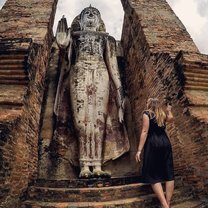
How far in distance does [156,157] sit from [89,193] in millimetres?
1086

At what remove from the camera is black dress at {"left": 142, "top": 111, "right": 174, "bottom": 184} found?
336 cm

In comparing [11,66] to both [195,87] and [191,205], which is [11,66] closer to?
[195,87]

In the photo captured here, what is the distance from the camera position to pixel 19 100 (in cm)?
399

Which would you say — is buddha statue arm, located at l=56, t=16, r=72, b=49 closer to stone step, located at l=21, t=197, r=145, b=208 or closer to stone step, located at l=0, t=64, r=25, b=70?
stone step, located at l=0, t=64, r=25, b=70

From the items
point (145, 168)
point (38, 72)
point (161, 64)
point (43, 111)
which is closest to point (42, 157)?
point (43, 111)

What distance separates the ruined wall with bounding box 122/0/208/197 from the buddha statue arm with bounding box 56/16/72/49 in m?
1.68

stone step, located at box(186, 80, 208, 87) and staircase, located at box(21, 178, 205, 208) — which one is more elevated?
stone step, located at box(186, 80, 208, 87)

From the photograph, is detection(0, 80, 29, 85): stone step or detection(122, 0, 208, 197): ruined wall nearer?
detection(122, 0, 208, 197): ruined wall

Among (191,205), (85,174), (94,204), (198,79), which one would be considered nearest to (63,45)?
(85,174)

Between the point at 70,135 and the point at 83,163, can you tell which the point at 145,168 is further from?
the point at 70,135

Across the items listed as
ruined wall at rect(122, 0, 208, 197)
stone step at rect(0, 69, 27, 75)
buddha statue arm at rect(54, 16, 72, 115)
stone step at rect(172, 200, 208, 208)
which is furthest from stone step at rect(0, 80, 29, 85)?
stone step at rect(172, 200, 208, 208)

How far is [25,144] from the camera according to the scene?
4.01m

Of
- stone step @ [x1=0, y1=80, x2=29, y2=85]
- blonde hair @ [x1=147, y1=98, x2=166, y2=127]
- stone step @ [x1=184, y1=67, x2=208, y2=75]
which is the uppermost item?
stone step @ [x1=184, y1=67, x2=208, y2=75]

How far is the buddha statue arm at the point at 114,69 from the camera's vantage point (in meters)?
5.75
